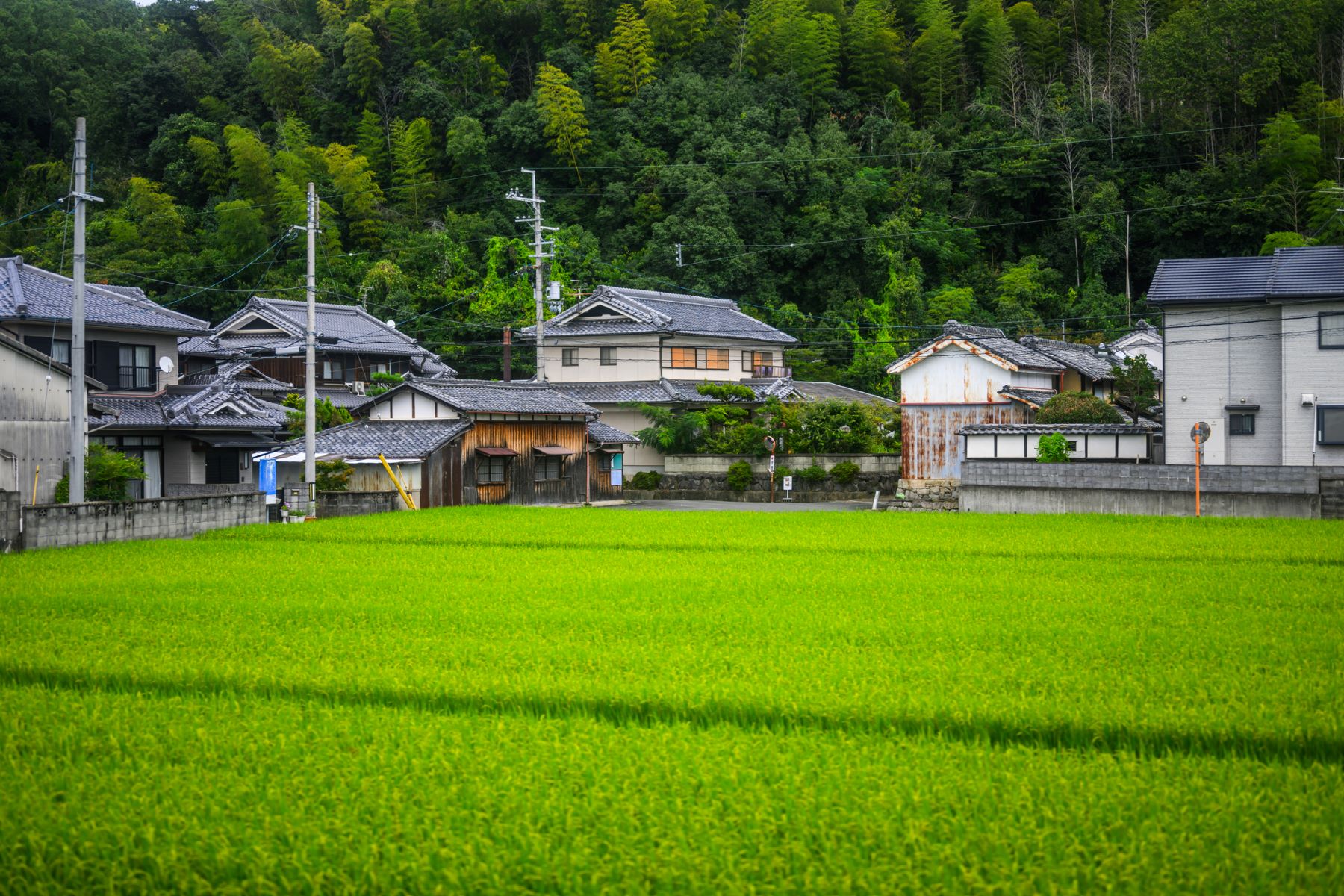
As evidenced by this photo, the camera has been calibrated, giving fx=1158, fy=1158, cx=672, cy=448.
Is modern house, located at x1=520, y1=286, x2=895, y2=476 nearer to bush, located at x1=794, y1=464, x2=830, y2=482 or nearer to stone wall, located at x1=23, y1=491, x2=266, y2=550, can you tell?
bush, located at x1=794, y1=464, x2=830, y2=482

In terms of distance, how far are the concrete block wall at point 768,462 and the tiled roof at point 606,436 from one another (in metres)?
2.58

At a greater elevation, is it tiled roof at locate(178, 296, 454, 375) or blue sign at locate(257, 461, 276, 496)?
tiled roof at locate(178, 296, 454, 375)

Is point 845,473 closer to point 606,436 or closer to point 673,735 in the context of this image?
point 606,436

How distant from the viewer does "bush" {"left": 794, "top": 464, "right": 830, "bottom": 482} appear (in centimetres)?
3822

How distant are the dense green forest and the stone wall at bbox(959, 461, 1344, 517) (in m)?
22.8

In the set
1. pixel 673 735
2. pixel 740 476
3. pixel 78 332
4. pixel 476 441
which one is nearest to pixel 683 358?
pixel 740 476

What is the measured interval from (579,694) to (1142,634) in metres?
5.58

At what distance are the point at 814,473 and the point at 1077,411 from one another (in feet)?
28.9

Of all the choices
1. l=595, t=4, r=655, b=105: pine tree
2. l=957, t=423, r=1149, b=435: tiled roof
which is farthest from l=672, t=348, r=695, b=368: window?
l=595, t=4, r=655, b=105: pine tree

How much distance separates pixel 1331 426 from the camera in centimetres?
2648

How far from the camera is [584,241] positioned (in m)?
57.3

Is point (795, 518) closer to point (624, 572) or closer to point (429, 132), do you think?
point (624, 572)

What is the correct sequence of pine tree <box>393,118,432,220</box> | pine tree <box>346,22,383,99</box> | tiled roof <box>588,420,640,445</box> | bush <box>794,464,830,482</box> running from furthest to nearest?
pine tree <box>346,22,383,99</box>, pine tree <box>393,118,432,220</box>, bush <box>794,464,830,482</box>, tiled roof <box>588,420,640,445</box>

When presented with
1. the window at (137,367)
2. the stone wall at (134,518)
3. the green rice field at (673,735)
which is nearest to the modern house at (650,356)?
the window at (137,367)
